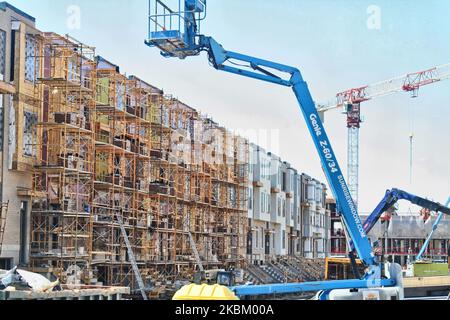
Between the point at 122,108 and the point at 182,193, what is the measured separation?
173 inches

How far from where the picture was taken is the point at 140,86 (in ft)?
69.5

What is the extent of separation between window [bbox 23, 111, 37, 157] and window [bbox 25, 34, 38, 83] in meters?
0.75

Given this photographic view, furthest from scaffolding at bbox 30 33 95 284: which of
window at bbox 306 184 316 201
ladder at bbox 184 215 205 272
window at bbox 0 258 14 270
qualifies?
window at bbox 306 184 316 201

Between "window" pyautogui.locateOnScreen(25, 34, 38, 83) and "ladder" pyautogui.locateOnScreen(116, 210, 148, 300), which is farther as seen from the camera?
"ladder" pyautogui.locateOnScreen(116, 210, 148, 300)

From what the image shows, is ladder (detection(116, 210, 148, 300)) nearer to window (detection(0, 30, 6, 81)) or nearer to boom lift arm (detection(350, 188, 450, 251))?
window (detection(0, 30, 6, 81))

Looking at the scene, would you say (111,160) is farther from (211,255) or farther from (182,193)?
(211,255)

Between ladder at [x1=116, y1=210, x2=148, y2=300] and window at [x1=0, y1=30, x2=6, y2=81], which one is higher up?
window at [x1=0, y1=30, x2=6, y2=81]

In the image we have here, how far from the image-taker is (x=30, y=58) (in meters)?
16.6

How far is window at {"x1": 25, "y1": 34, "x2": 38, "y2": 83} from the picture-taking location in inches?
643

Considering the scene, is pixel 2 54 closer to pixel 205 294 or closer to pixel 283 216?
pixel 205 294

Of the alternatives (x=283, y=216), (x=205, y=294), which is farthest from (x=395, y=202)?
(x=283, y=216)

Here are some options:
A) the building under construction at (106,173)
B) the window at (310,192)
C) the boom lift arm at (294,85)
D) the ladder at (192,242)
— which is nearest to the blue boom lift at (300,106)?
the boom lift arm at (294,85)

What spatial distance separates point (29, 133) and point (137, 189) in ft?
16.8
